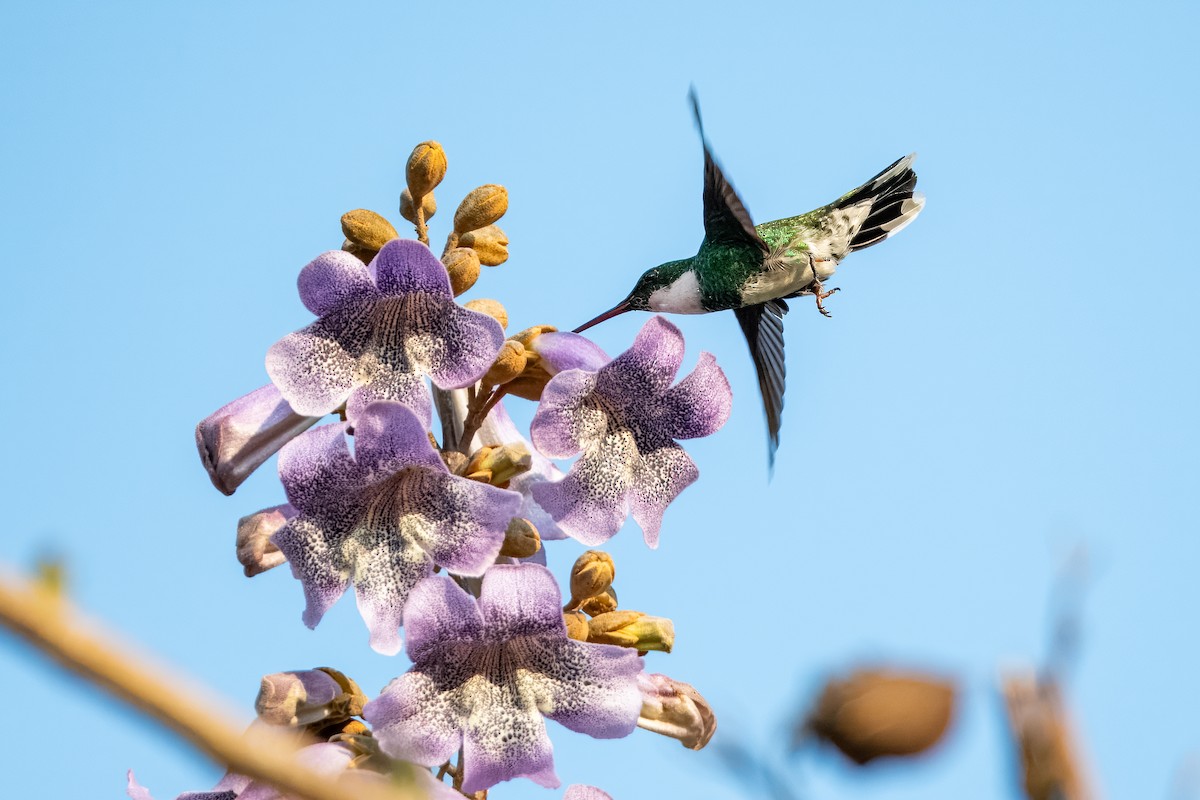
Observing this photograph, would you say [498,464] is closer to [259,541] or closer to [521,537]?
[521,537]

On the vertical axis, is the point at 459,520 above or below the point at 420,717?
above

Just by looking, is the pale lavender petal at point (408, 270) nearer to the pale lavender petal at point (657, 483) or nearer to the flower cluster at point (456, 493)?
the flower cluster at point (456, 493)

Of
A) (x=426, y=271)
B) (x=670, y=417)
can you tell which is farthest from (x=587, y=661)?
(x=426, y=271)

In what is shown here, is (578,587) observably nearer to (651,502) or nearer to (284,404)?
(651,502)

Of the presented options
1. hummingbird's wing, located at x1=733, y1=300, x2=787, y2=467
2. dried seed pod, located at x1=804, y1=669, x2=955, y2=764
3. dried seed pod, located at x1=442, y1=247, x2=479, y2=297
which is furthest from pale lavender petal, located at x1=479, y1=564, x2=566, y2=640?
hummingbird's wing, located at x1=733, y1=300, x2=787, y2=467

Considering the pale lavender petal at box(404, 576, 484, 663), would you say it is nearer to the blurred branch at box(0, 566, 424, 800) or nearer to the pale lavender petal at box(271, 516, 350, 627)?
the pale lavender petal at box(271, 516, 350, 627)

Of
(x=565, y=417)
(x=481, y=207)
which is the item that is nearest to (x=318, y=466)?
(x=565, y=417)
